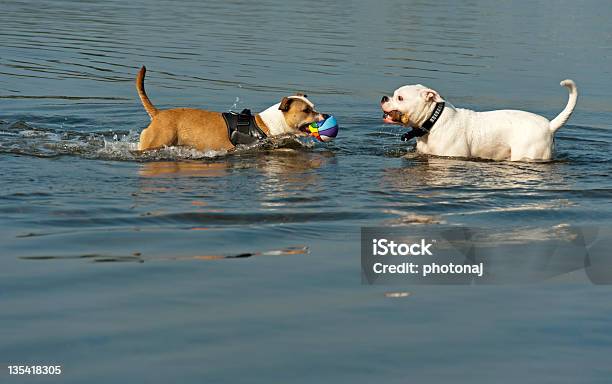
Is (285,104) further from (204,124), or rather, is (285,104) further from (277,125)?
(204,124)

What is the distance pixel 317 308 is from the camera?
227 inches

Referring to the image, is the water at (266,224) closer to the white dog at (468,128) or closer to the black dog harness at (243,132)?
the black dog harness at (243,132)

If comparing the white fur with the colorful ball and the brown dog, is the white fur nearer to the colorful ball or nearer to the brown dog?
the brown dog

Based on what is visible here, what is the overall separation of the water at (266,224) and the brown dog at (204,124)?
16 centimetres

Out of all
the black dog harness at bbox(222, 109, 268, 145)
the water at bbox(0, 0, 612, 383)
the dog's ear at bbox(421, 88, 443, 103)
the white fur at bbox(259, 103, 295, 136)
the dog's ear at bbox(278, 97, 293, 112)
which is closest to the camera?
the water at bbox(0, 0, 612, 383)

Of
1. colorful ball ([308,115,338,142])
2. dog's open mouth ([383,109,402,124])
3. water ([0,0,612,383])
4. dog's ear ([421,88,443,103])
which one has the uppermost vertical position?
dog's ear ([421,88,443,103])

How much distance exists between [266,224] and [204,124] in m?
3.46

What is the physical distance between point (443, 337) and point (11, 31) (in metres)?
18.2

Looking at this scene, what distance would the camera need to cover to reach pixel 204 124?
10867mm

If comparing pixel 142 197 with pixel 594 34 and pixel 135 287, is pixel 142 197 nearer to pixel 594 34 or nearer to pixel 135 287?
pixel 135 287

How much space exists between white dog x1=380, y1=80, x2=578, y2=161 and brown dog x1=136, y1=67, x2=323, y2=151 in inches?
38.8

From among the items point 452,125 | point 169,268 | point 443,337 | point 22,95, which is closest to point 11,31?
point 22,95

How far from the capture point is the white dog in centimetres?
1055

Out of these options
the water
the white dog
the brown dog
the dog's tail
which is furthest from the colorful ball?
the dog's tail
